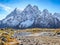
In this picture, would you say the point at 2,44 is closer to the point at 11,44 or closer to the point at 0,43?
the point at 0,43

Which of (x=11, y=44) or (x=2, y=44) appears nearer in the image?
(x=2, y=44)

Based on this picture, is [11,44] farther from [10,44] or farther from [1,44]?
[1,44]

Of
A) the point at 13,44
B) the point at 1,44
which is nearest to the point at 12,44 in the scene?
the point at 13,44

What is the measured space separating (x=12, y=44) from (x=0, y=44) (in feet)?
12.0

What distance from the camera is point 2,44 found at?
84.1ft

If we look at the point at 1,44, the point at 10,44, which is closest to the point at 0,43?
the point at 1,44

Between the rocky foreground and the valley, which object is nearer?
the rocky foreground

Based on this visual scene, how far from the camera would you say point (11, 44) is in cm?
2886

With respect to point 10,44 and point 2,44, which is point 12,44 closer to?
point 10,44

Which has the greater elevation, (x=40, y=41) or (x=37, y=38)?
(x=37, y=38)

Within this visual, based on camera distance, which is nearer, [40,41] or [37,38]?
[40,41]

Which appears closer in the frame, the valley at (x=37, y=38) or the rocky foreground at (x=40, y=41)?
the rocky foreground at (x=40, y=41)

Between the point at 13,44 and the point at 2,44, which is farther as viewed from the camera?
the point at 13,44

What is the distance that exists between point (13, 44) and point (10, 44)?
50 cm
